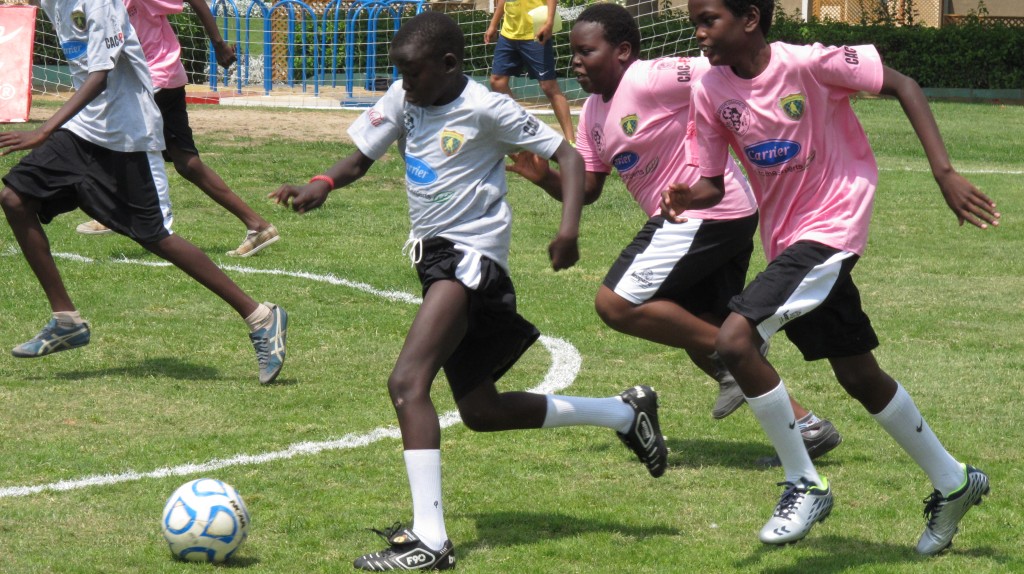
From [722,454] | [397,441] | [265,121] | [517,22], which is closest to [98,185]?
[397,441]

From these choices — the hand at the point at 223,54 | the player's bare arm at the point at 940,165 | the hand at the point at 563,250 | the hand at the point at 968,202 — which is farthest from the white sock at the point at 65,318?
the hand at the point at 968,202

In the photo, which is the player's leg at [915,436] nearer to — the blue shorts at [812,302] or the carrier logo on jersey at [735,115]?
the blue shorts at [812,302]

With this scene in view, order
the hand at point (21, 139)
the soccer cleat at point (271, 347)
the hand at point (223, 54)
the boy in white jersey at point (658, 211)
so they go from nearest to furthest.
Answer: the boy in white jersey at point (658, 211) → the hand at point (21, 139) → the soccer cleat at point (271, 347) → the hand at point (223, 54)

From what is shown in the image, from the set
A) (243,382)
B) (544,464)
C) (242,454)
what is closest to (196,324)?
(243,382)

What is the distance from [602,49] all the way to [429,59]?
1193mm

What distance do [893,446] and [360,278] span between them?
4.43 meters

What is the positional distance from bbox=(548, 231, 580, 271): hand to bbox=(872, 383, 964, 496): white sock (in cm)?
114

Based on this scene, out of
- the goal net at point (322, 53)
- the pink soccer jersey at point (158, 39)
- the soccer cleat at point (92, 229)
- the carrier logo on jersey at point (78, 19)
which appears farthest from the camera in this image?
the goal net at point (322, 53)

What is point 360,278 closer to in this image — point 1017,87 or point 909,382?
point 909,382

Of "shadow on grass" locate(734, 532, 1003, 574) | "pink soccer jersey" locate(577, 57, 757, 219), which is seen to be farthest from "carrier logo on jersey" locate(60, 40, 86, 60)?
"shadow on grass" locate(734, 532, 1003, 574)

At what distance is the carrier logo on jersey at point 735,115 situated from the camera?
4.53 m

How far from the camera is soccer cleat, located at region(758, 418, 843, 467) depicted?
546 centimetres

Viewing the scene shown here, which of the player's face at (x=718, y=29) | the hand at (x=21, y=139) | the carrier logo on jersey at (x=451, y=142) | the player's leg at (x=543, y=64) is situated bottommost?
the player's leg at (x=543, y=64)

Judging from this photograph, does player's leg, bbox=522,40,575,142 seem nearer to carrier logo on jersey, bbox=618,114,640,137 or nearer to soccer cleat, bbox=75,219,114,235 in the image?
soccer cleat, bbox=75,219,114,235
